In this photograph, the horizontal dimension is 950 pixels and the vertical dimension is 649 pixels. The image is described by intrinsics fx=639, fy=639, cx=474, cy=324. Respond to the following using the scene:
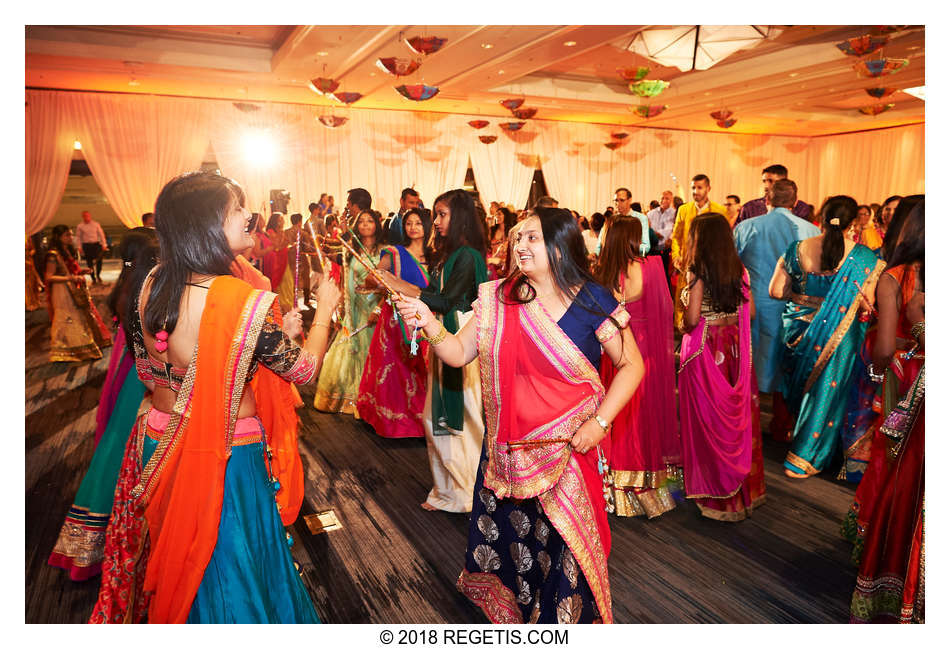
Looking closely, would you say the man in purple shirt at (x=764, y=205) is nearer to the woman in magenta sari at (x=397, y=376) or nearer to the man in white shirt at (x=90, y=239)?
the woman in magenta sari at (x=397, y=376)

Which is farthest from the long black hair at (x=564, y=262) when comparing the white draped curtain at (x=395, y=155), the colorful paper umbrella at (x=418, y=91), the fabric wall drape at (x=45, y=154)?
the fabric wall drape at (x=45, y=154)

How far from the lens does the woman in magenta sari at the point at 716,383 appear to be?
8.98 ft

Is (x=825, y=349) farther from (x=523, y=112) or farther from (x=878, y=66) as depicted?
(x=523, y=112)

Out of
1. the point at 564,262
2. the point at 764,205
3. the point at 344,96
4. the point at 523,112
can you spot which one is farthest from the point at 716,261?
the point at 523,112

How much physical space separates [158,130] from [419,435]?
801 cm

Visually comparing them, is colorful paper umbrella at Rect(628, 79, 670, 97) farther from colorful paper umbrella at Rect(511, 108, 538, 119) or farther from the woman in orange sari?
the woman in orange sari

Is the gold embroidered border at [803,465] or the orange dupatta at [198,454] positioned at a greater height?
the orange dupatta at [198,454]

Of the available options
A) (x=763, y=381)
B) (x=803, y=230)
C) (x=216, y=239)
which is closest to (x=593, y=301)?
(x=216, y=239)

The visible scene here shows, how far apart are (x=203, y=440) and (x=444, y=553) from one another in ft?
4.21

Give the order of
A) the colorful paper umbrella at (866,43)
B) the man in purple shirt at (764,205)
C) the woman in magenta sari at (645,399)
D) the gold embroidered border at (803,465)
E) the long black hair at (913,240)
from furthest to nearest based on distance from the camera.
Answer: the colorful paper umbrella at (866,43) → the man in purple shirt at (764,205) → the gold embroidered border at (803,465) → the woman in magenta sari at (645,399) → the long black hair at (913,240)

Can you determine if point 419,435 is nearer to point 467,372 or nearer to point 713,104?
point 467,372

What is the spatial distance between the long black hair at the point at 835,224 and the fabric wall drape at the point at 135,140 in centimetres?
912

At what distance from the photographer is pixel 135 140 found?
9.53 meters

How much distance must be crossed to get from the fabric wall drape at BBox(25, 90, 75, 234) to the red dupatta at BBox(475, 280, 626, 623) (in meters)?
9.38
